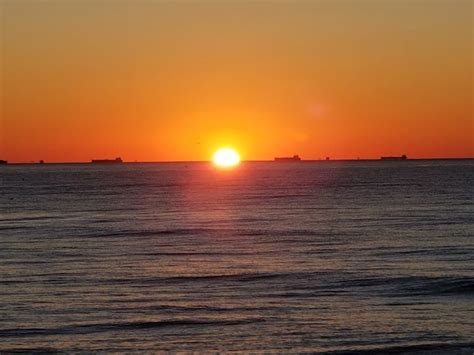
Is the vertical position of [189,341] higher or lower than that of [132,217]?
lower

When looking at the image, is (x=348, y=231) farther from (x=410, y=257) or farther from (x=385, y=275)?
(x=385, y=275)

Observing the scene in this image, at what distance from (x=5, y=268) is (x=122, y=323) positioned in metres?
16.5

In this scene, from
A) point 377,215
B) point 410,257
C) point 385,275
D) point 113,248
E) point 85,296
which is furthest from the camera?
point 377,215

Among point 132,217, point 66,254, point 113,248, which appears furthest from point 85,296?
point 132,217

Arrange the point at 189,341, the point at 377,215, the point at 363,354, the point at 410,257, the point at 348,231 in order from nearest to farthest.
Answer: the point at 363,354
the point at 189,341
the point at 410,257
the point at 348,231
the point at 377,215

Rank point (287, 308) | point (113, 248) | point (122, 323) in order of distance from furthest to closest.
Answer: point (113, 248) → point (287, 308) → point (122, 323)

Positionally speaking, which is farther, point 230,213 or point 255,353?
point 230,213

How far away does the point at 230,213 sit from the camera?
95.8 m

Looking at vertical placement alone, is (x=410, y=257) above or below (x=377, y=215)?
below

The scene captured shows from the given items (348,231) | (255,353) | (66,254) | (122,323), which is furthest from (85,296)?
(348,231)

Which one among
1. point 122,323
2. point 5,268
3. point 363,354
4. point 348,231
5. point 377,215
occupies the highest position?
point 377,215

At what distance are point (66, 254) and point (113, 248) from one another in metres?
4.72

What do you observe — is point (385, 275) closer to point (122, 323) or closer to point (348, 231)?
point (122, 323)


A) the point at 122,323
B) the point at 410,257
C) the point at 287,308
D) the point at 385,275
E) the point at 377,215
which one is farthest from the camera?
the point at 377,215
